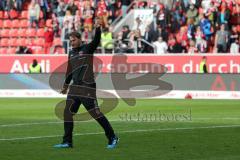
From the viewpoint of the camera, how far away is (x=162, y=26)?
134ft

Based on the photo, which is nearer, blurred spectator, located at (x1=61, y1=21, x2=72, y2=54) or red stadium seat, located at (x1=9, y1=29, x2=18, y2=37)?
blurred spectator, located at (x1=61, y1=21, x2=72, y2=54)

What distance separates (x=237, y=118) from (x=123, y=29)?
58.5 ft

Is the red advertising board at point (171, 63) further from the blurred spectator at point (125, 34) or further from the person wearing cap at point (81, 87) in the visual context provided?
the person wearing cap at point (81, 87)

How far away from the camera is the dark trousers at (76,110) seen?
1579 cm

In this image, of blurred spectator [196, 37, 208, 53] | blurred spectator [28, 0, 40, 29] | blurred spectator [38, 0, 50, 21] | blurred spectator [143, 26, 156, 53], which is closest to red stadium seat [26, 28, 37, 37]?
blurred spectator [28, 0, 40, 29]

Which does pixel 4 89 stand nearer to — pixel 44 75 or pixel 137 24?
pixel 44 75

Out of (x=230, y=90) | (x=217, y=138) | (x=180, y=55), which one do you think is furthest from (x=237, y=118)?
(x=180, y=55)

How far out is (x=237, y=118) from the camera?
2392cm

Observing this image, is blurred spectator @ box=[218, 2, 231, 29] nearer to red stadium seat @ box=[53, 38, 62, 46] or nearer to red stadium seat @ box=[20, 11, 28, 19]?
red stadium seat @ box=[53, 38, 62, 46]

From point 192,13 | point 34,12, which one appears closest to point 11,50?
point 34,12

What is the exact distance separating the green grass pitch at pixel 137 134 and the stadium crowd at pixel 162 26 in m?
9.62

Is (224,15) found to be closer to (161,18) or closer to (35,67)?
(161,18)

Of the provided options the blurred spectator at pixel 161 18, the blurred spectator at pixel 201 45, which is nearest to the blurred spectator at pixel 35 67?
the blurred spectator at pixel 161 18

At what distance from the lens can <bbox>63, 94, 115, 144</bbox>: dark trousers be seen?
15789 millimetres
